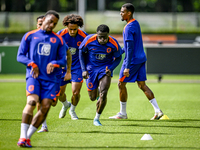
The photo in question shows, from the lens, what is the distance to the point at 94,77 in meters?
8.33

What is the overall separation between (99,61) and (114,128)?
4.65 feet

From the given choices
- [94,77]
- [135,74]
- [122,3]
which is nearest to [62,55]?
[94,77]

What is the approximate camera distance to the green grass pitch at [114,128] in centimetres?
638

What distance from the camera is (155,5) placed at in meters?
53.8

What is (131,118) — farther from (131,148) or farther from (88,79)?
(131,148)

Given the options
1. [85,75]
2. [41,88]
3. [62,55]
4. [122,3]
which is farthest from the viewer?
[122,3]

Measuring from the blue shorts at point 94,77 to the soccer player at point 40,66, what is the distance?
1.89 m

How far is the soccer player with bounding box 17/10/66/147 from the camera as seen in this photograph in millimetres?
6168

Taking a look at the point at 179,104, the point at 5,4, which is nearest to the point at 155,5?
the point at 5,4

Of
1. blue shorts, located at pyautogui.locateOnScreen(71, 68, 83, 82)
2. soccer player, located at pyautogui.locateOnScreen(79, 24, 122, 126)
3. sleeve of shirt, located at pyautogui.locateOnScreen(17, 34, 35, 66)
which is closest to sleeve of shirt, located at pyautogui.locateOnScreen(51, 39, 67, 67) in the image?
sleeve of shirt, located at pyautogui.locateOnScreen(17, 34, 35, 66)

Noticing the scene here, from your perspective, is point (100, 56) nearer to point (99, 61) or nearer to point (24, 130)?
point (99, 61)

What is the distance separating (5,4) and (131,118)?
41.9 meters

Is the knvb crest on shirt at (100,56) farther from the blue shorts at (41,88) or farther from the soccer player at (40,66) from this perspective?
the blue shorts at (41,88)

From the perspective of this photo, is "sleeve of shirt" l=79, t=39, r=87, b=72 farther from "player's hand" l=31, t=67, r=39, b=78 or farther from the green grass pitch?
"player's hand" l=31, t=67, r=39, b=78
